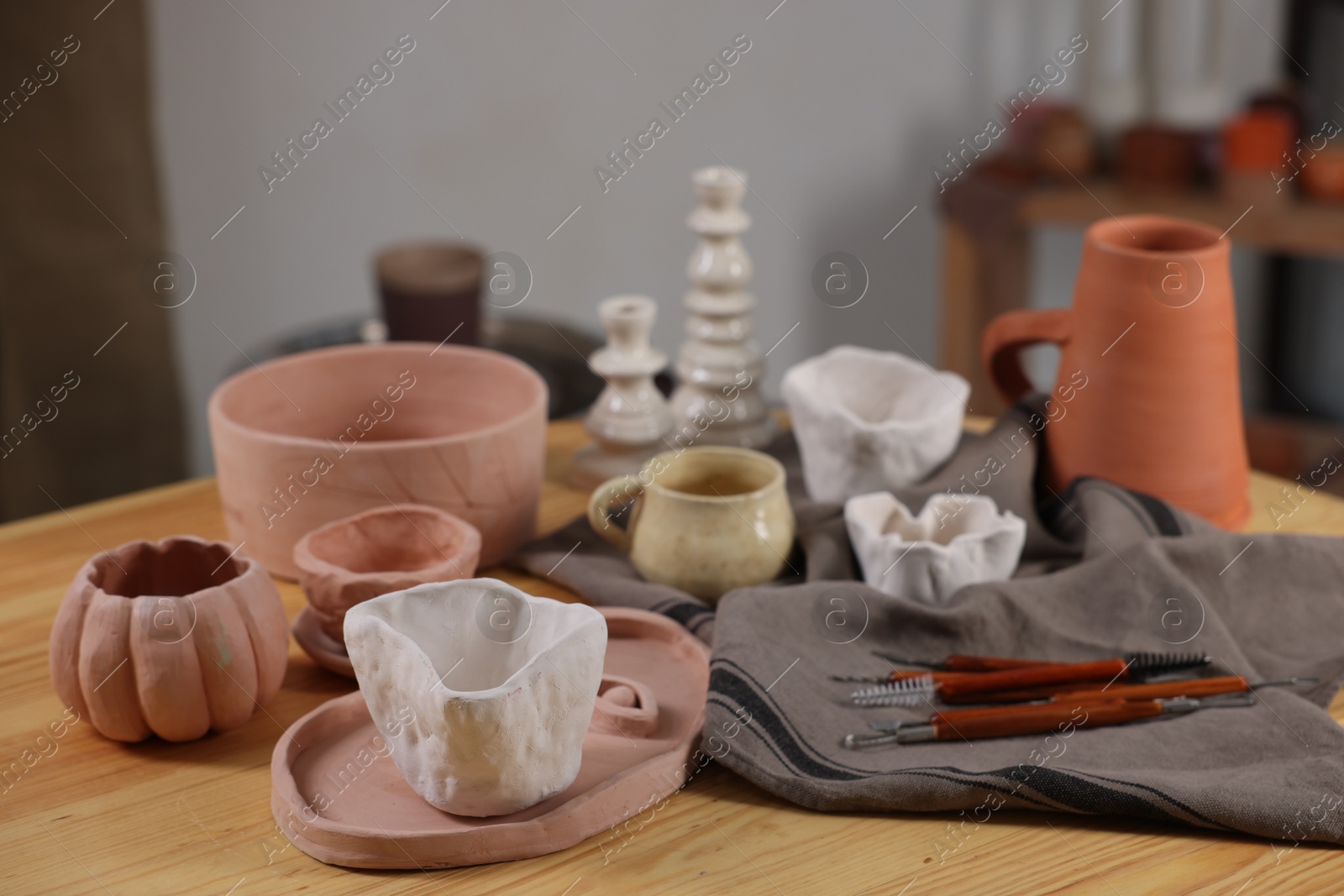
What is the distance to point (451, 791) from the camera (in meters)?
0.65

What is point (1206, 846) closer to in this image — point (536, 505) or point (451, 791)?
point (451, 791)

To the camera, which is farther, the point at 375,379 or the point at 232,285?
the point at 232,285

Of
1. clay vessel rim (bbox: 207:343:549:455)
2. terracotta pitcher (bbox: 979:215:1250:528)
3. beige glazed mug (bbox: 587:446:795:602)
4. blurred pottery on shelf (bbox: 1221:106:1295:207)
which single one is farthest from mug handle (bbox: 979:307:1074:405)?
blurred pottery on shelf (bbox: 1221:106:1295:207)

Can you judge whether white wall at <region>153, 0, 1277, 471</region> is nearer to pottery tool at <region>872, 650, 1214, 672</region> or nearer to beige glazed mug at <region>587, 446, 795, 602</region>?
beige glazed mug at <region>587, 446, 795, 602</region>

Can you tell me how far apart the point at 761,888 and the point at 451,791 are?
0.54ft

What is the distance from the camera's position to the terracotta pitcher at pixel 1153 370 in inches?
37.8

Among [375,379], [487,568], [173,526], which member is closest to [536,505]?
[487,568]

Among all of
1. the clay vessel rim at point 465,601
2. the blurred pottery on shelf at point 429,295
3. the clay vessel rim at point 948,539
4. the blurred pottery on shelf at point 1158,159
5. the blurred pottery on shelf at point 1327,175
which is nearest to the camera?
the clay vessel rim at point 465,601

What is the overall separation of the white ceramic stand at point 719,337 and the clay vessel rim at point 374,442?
18 centimetres

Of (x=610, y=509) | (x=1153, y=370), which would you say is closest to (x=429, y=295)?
(x=610, y=509)

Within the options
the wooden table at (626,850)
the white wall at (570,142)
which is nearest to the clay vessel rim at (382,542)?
the wooden table at (626,850)

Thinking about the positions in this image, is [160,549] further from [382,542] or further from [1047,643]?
[1047,643]

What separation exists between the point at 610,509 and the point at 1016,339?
1.28 ft

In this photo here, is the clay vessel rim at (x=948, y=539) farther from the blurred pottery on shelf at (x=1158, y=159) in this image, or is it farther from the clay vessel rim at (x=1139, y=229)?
the blurred pottery on shelf at (x=1158, y=159)
